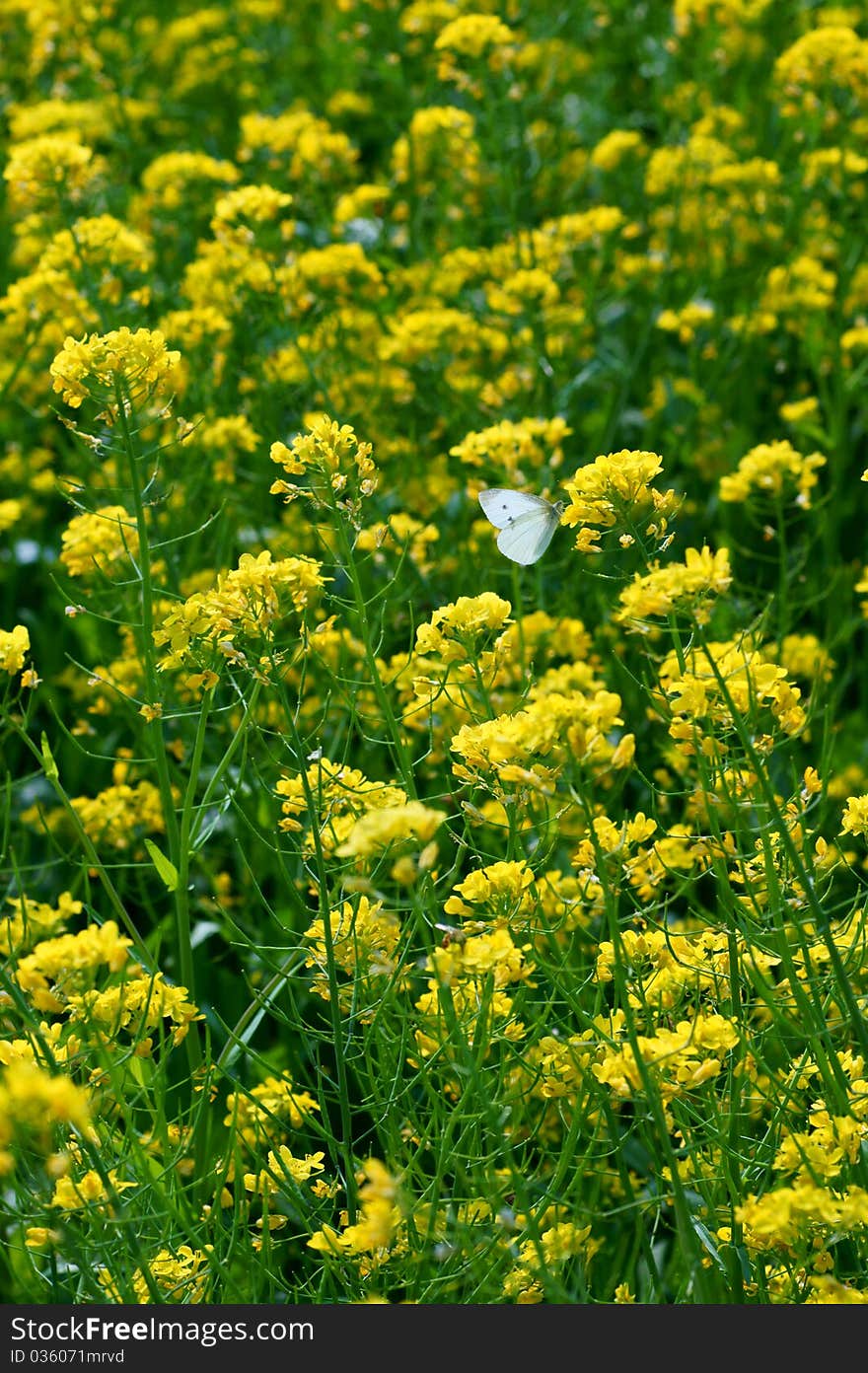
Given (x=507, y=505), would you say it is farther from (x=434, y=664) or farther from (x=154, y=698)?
(x=154, y=698)

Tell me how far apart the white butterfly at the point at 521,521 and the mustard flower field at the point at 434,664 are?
0.09ft

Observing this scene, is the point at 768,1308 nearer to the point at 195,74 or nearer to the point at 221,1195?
the point at 221,1195

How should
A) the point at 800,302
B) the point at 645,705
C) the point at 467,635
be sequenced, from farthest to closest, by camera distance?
the point at 800,302
the point at 645,705
the point at 467,635

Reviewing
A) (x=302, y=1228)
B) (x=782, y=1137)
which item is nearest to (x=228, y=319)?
(x=302, y=1228)

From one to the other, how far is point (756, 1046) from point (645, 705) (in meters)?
1.43

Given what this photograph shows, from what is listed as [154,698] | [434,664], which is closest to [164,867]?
[154,698]

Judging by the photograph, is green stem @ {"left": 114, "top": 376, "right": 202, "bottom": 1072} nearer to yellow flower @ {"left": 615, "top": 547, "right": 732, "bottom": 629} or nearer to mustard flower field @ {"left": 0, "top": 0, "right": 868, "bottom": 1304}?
mustard flower field @ {"left": 0, "top": 0, "right": 868, "bottom": 1304}

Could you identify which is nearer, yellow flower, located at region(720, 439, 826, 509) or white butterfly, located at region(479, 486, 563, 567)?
white butterfly, located at region(479, 486, 563, 567)

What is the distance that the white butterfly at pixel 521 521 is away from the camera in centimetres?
266

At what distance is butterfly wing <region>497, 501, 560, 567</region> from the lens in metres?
2.71

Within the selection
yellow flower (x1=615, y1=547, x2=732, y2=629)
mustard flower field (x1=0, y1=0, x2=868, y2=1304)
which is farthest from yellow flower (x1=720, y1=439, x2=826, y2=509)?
yellow flower (x1=615, y1=547, x2=732, y2=629)

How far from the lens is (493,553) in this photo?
395cm

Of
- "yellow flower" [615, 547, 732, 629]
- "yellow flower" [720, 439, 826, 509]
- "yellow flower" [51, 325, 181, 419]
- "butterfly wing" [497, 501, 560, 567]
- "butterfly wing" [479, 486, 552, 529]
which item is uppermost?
"yellow flower" [51, 325, 181, 419]

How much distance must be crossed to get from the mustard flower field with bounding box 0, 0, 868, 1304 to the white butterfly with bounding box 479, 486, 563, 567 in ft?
0.09
